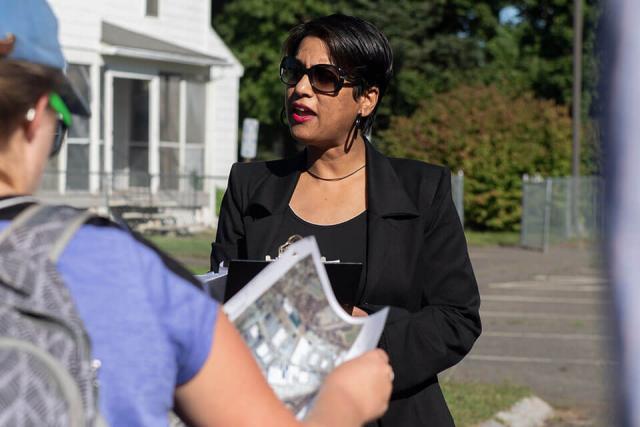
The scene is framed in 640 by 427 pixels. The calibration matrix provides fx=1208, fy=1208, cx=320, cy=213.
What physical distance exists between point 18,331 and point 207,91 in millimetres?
28189

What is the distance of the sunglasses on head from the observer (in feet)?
6.11

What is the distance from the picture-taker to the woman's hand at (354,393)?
6.36 ft

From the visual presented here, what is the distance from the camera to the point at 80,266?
174 centimetres

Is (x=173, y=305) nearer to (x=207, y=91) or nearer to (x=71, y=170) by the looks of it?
(x=71, y=170)

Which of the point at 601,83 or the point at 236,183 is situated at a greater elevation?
the point at 601,83

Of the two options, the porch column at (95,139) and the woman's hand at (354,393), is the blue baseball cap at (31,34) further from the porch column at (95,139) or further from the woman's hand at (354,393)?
the porch column at (95,139)

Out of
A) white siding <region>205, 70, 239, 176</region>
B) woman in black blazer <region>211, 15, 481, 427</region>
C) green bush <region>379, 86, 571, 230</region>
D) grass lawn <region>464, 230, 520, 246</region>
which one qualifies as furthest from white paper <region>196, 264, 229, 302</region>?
green bush <region>379, 86, 571, 230</region>

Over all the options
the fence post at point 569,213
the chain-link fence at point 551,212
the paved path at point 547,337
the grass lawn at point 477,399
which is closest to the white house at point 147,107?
the chain-link fence at point 551,212

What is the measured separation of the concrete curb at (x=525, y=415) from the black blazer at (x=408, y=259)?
4494 mm

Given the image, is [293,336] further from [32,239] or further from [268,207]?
[268,207]

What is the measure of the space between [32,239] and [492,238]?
1094 inches

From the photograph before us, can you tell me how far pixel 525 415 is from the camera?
26.9 ft

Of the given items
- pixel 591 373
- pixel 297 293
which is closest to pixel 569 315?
pixel 591 373

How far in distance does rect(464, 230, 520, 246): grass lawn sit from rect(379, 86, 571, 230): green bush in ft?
0.99
